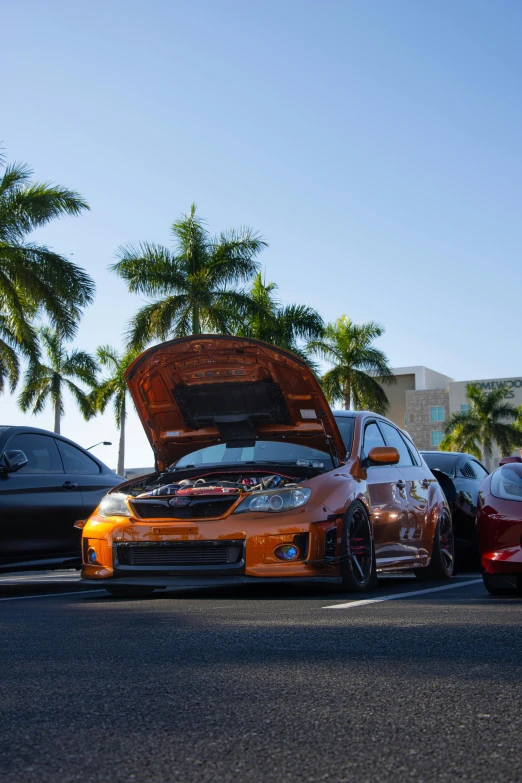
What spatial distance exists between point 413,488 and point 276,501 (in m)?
2.16

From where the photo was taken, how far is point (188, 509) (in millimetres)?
7230

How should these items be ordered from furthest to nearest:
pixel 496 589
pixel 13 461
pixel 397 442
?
1. pixel 397 442
2. pixel 13 461
3. pixel 496 589

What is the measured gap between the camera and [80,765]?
2.36 metres

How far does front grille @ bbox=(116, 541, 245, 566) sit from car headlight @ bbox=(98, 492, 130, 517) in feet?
0.92

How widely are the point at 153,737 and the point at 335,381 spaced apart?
49357 mm

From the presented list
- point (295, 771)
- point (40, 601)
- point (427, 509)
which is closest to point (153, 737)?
point (295, 771)

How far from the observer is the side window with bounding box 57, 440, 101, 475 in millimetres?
9367

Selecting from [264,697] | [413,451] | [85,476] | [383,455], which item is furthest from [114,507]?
[264,697]

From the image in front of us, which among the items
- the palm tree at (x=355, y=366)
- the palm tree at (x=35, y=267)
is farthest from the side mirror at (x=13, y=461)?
the palm tree at (x=355, y=366)

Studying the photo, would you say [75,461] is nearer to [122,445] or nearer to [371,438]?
[371,438]

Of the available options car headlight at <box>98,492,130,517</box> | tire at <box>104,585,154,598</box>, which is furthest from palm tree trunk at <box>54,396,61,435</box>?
car headlight at <box>98,492,130,517</box>

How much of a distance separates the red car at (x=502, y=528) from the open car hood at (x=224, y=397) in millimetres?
1364

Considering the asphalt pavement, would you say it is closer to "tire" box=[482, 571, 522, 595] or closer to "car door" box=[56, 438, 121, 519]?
"tire" box=[482, 571, 522, 595]

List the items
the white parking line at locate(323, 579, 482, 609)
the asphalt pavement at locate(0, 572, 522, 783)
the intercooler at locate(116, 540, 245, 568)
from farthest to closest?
the intercooler at locate(116, 540, 245, 568)
the white parking line at locate(323, 579, 482, 609)
the asphalt pavement at locate(0, 572, 522, 783)
